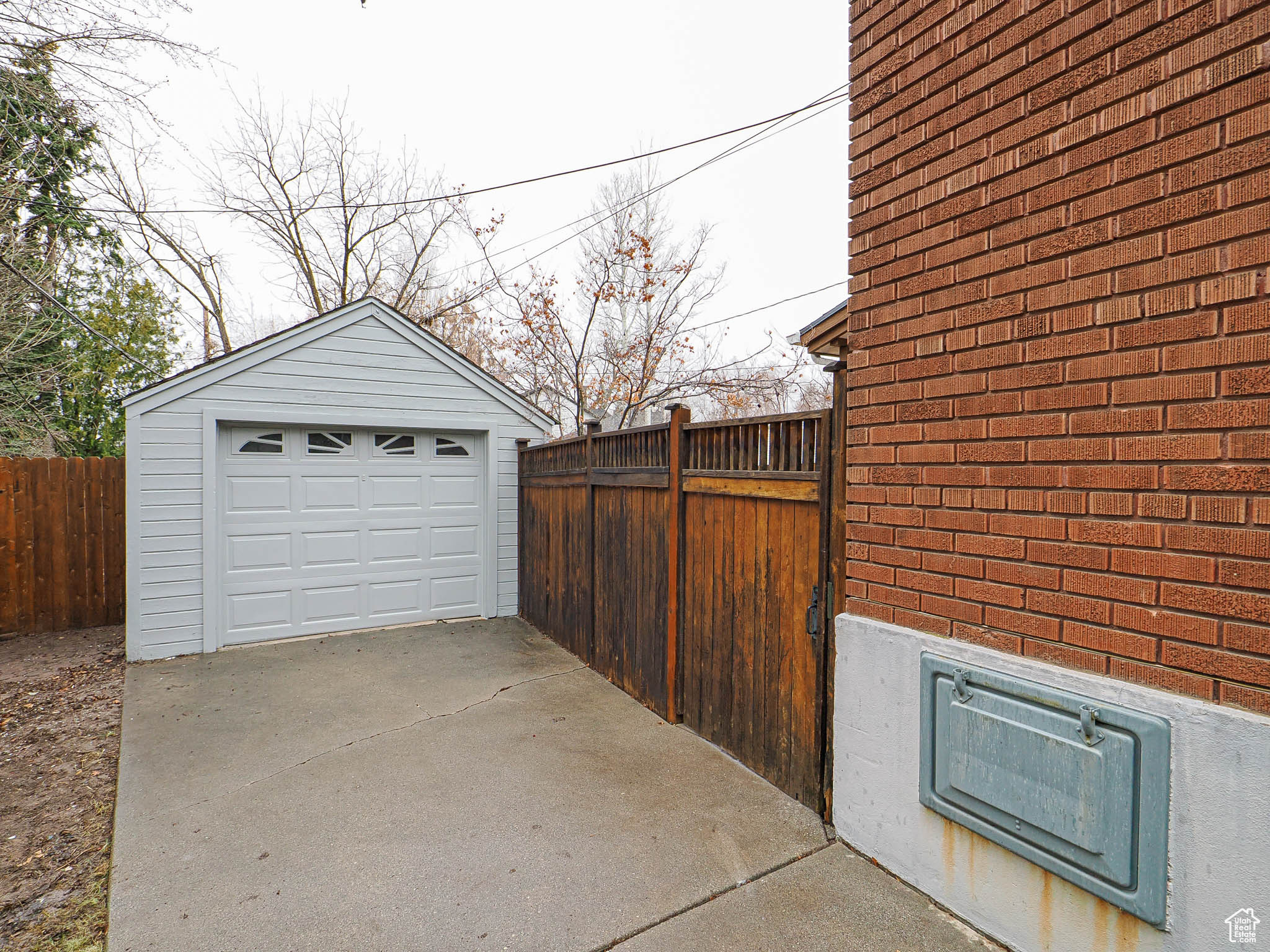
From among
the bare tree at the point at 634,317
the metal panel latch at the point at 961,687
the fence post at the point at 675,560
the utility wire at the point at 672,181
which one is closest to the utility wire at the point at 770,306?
the bare tree at the point at 634,317

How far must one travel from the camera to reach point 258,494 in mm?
6180

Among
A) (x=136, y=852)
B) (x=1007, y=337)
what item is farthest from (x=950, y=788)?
(x=136, y=852)

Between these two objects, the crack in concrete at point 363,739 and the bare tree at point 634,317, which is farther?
the bare tree at point 634,317

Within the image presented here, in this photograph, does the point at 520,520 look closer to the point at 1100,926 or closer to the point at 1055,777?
the point at 1055,777

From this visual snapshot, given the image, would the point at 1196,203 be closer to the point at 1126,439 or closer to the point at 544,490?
the point at 1126,439

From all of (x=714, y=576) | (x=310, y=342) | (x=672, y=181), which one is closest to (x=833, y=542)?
(x=714, y=576)

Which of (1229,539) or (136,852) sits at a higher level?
(1229,539)

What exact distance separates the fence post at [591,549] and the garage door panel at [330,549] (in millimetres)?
2672

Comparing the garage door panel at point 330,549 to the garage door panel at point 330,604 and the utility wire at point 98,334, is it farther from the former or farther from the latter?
the utility wire at point 98,334

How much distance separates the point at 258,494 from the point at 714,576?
15.5 ft

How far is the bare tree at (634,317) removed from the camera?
12.9 meters

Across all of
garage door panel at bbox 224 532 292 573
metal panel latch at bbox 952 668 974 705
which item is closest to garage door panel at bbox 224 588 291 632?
garage door panel at bbox 224 532 292 573

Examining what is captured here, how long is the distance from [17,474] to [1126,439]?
29.2ft

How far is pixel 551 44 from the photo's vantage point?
807 centimetres
